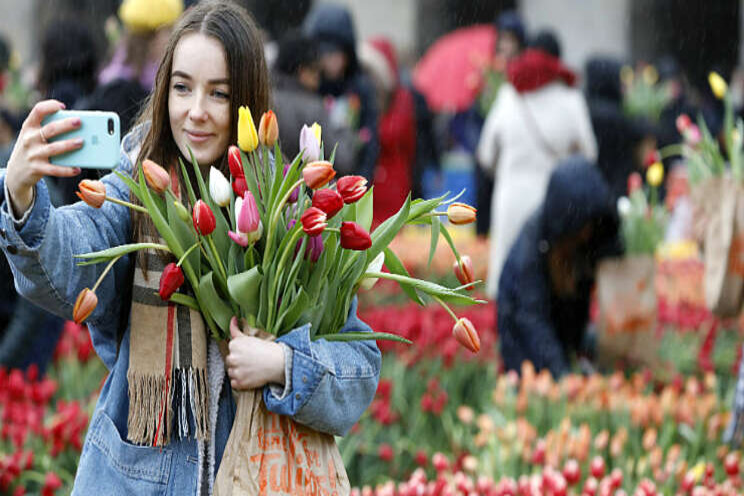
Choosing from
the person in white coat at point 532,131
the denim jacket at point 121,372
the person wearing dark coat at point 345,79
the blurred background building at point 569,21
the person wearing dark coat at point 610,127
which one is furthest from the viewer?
the blurred background building at point 569,21

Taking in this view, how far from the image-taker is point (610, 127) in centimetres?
736

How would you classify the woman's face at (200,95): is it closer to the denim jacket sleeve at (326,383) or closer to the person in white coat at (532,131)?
the denim jacket sleeve at (326,383)

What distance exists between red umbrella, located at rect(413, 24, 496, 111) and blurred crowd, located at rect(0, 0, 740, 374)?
20 centimetres

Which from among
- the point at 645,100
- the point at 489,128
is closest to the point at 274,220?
the point at 489,128

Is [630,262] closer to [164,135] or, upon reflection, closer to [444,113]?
[164,135]

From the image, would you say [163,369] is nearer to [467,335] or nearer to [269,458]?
[269,458]

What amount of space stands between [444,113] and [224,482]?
33.3 ft

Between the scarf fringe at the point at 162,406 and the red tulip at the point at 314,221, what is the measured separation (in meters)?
0.36

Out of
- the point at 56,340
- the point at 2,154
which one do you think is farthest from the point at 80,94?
the point at 56,340

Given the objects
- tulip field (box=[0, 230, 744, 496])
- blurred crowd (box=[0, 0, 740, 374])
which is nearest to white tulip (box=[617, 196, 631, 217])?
blurred crowd (box=[0, 0, 740, 374])

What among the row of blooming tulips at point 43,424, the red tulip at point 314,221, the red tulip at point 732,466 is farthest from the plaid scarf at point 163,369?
the red tulip at point 732,466

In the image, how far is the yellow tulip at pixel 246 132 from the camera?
1840mm

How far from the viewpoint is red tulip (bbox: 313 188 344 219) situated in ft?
5.98

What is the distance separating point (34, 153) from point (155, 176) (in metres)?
0.21
